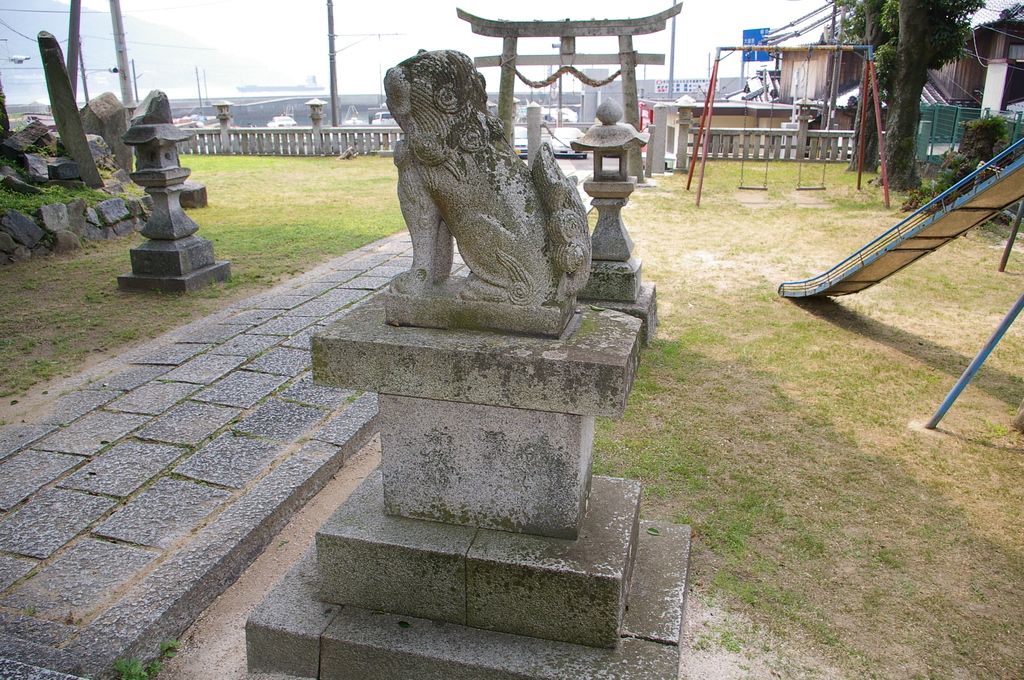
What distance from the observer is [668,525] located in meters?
3.09

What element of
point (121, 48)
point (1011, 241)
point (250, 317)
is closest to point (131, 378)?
point (250, 317)

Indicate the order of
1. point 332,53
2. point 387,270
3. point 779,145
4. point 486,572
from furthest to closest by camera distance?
point 332,53 < point 779,145 < point 387,270 < point 486,572

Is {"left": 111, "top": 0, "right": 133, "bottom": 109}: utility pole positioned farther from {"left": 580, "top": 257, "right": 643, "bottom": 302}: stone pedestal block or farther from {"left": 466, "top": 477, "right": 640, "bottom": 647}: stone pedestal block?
{"left": 466, "top": 477, "right": 640, "bottom": 647}: stone pedestal block

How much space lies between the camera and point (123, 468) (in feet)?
12.0

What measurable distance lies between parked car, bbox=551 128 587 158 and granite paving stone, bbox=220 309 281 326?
11.5m

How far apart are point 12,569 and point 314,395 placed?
195cm

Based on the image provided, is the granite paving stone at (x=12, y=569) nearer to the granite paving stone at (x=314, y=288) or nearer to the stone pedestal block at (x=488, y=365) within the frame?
the stone pedestal block at (x=488, y=365)

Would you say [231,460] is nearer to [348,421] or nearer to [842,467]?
[348,421]

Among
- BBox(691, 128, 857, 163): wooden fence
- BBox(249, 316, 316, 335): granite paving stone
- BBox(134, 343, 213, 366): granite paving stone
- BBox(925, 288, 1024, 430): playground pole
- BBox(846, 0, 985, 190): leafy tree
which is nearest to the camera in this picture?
BBox(925, 288, 1024, 430): playground pole

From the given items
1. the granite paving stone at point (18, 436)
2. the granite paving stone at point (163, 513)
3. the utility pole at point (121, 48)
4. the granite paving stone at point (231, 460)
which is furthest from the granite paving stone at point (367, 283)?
the utility pole at point (121, 48)

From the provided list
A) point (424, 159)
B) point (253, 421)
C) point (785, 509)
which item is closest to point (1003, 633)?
point (785, 509)

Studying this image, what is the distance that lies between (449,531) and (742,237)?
819 centimetres

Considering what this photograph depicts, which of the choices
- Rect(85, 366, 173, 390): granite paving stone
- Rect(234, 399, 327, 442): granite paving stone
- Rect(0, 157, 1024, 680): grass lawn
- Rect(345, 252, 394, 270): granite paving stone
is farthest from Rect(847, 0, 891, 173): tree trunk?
Rect(85, 366, 173, 390): granite paving stone

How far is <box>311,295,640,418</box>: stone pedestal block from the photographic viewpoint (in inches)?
86.0
